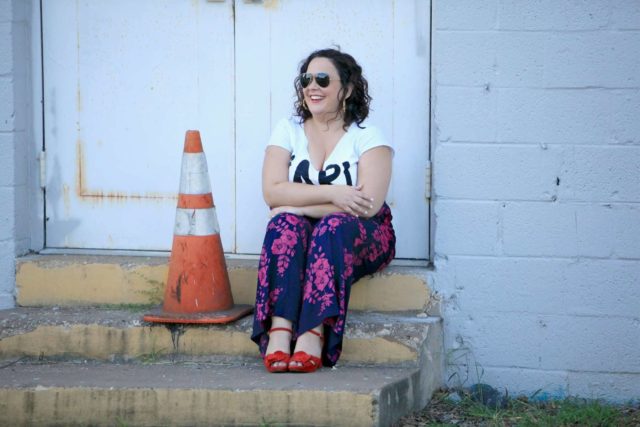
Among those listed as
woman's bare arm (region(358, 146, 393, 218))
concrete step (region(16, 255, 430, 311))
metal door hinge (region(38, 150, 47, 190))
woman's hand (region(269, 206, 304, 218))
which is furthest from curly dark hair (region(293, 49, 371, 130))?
metal door hinge (region(38, 150, 47, 190))

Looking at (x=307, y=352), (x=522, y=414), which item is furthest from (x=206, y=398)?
(x=522, y=414)

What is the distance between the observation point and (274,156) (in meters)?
5.28

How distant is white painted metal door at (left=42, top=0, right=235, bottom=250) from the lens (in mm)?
5754

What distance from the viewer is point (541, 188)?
17.4 ft

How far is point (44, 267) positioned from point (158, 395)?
128cm

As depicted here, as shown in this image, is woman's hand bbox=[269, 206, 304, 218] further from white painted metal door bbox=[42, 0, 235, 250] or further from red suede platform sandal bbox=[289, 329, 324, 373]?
white painted metal door bbox=[42, 0, 235, 250]

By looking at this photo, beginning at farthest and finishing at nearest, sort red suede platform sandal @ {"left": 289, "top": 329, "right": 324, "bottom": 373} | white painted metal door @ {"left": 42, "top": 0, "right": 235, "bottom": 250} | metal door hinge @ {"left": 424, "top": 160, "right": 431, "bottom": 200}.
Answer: white painted metal door @ {"left": 42, "top": 0, "right": 235, "bottom": 250}, metal door hinge @ {"left": 424, "top": 160, "right": 431, "bottom": 200}, red suede platform sandal @ {"left": 289, "top": 329, "right": 324, "bottom": 373}

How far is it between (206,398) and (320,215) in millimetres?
1035

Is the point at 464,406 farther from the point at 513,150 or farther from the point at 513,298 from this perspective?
the point at 513,150

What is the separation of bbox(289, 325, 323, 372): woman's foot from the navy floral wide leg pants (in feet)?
0.13

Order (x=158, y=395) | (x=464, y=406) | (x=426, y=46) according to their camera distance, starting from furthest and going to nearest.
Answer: (x=426, y=46), (x=464, y=406), (x=158, y=395)

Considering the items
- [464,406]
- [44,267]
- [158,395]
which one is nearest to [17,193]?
[44,267]

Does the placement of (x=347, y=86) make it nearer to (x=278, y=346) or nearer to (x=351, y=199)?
(x=351, y=199)

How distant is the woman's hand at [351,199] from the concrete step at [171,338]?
549mm
